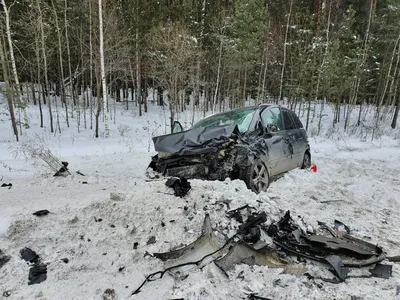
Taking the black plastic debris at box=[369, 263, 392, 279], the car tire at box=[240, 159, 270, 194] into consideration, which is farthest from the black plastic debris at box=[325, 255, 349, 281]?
the car tire at box=[240, 159, 270, 194]

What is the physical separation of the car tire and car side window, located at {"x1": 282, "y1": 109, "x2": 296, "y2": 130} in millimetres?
1985

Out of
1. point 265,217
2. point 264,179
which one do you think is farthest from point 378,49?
point 265,217

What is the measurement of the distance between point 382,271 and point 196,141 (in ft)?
10.5

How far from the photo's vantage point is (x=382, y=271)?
8.66ft

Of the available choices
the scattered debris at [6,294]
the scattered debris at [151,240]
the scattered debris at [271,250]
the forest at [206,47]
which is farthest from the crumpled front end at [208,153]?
the forest at [206,47]

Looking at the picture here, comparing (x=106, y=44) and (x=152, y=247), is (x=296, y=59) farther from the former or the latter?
(x=152, y=247)

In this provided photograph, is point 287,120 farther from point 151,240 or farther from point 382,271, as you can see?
point 151,240

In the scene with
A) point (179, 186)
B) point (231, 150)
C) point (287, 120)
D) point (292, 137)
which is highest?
point (287, 120)

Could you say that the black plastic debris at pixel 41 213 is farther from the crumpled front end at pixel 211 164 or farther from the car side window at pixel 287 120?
the car side window at pixel 287 120

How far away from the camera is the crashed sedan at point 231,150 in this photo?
4.66 metres

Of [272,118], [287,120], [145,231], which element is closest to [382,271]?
[145,231]

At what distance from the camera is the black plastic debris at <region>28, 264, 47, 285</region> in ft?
8.28

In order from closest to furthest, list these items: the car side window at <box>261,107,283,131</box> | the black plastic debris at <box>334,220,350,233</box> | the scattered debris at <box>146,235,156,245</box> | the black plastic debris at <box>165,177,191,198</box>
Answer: the scattered debris at <box>146,235,156,245</box> < the black plastic debris at <box>334,220,350,233</box> < the black plastic debris at <box>165,177,191,198</box> < the car side window at <box>261,107,283,131</box>

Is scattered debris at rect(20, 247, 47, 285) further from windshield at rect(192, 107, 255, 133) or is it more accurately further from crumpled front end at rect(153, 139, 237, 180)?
windshield at rect(192, 107, 255, 133)
